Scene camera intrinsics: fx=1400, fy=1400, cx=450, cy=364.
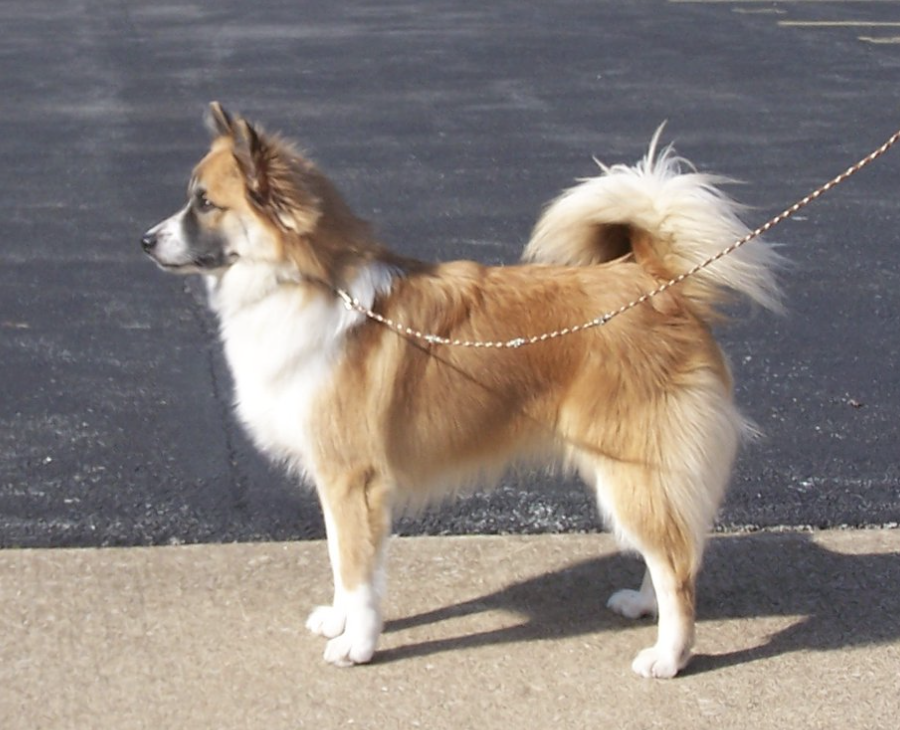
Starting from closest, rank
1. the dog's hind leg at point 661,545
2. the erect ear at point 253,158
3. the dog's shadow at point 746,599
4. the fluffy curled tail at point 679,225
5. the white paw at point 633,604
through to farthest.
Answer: the erect ear at point 253,158, the dog's hind leg at point 661,545, the fluffy curled tail at point 679,225, the dog's shadow at point 746,599, the white paw at point 633,604

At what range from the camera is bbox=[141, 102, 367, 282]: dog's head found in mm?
3920

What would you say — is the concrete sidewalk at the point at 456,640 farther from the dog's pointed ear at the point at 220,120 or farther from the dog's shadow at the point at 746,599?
the dog's pointed ear at the point at 220,120

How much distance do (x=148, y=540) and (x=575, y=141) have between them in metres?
6.68

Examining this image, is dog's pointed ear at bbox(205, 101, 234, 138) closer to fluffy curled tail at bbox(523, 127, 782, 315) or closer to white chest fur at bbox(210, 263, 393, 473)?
white chest fur at bbox(210, 263, 393, 473)

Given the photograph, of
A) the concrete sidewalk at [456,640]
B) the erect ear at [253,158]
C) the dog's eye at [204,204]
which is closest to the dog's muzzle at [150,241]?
the dog's eye at [204,204]

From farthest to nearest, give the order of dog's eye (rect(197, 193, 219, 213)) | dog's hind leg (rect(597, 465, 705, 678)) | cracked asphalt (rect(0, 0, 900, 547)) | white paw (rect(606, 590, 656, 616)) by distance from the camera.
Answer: cracked asphalt (rect(0, 0, 900, 547)), white paw (rect(606, 590, 656, 616)), dog's hind leg (rect(597, 465, 705, 678)), dog's eye (rect(197, 193, 219, 213))

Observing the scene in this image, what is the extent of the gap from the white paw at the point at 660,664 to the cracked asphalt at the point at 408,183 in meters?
0.73

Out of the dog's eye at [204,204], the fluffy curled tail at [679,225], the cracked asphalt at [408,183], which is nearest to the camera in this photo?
the dog's eye at [204,204]

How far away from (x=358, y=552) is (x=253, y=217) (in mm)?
1028

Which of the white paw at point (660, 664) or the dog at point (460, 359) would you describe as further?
the white paw at point (660, 664)

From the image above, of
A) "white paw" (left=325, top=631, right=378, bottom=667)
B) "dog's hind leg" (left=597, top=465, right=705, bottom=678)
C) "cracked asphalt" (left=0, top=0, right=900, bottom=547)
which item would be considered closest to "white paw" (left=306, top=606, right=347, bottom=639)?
"white paw" (left=325, top=631, right=378, bottom=667)

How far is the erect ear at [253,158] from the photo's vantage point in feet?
12.6

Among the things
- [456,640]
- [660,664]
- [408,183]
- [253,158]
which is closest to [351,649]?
[456,640]

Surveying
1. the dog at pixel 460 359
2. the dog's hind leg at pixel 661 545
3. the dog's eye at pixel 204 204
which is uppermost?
the dog's eye at pixel 204 204
